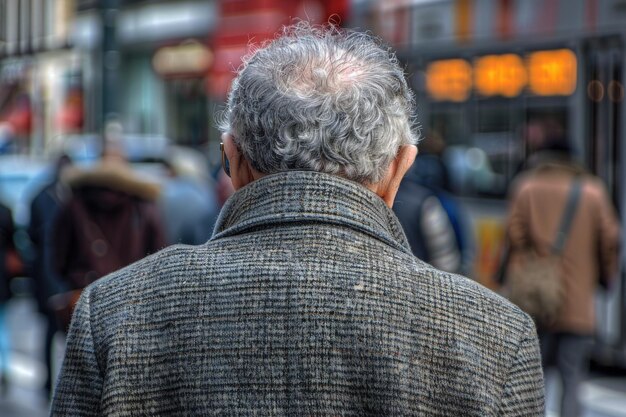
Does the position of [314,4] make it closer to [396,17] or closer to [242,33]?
[242,33]

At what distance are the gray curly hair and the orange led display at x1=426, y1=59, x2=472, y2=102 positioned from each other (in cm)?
833

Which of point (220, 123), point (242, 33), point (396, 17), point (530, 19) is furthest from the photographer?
point (242, 33)

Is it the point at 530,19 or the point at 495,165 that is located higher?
the point at 530,19

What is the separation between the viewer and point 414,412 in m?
1.71

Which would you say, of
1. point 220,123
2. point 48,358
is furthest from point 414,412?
point 48,358

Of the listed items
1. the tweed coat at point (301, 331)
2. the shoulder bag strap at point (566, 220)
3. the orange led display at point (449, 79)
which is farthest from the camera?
the orange led display at point (449, 79)

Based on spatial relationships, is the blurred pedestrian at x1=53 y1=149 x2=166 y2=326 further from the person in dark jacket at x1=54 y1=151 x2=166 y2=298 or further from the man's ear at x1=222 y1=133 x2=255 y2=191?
the man's ear at x1=222 y1=133 x2=255 y2=191

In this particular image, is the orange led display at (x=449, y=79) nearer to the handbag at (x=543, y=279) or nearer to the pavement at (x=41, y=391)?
the pavement at (x=41, y=391)

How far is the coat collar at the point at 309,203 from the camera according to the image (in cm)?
180

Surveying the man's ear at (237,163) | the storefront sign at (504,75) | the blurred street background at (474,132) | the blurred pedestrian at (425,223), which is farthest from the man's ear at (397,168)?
the storefront sign at (504,75)

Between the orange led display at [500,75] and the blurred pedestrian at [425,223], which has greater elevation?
the orange led display at [500,75]

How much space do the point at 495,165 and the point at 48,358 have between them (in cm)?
380

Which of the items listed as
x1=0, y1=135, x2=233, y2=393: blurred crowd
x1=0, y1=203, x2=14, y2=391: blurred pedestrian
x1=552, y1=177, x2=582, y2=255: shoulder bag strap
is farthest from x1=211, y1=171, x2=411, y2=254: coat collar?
x1=0, y1=203, x2=14, y2=391: blurred pedestrian

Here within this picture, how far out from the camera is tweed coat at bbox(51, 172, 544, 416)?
1.71 meters
